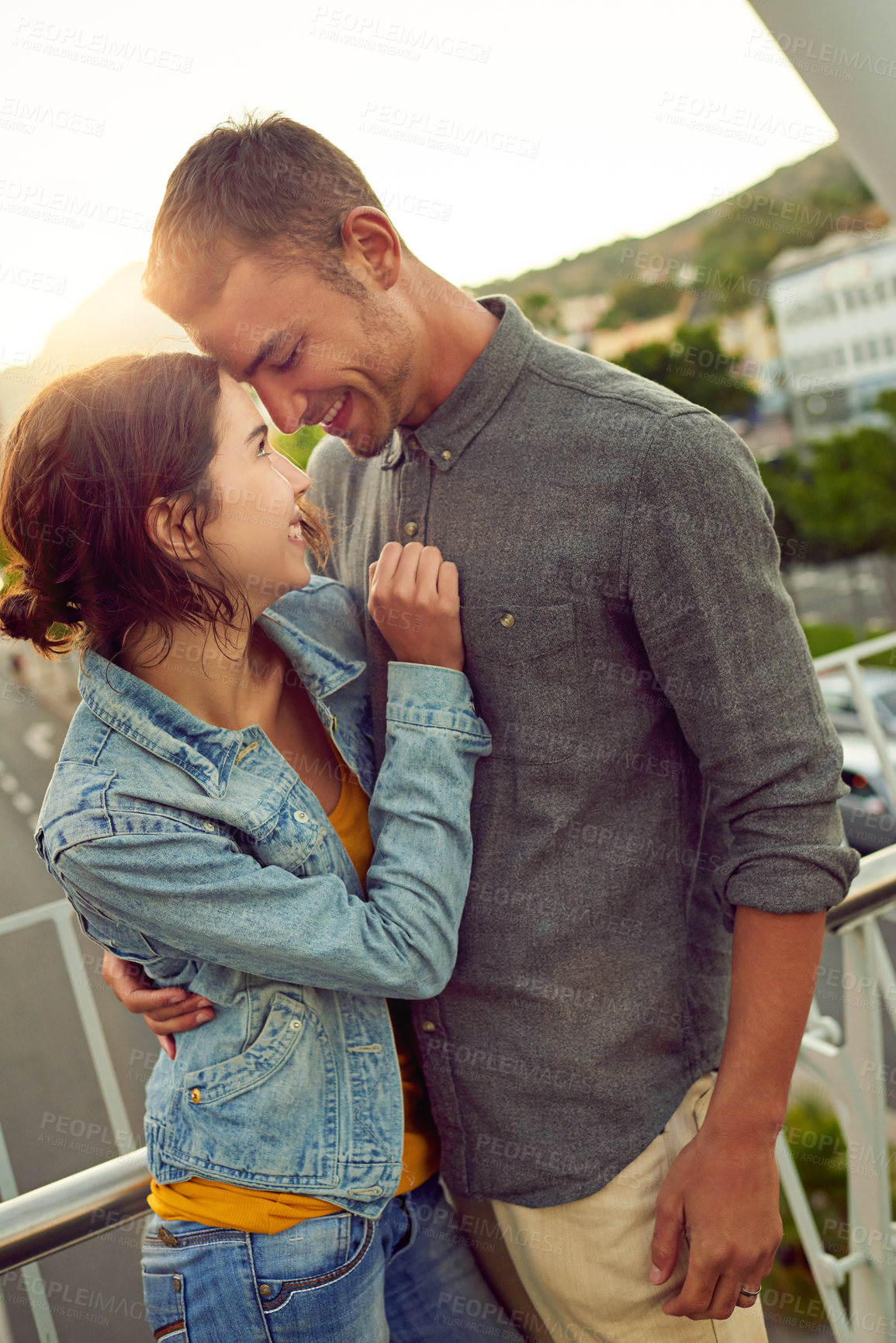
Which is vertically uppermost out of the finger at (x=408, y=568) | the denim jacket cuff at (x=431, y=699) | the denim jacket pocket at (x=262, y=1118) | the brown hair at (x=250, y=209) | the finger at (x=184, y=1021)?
the brown hair at (x=250, y=209)

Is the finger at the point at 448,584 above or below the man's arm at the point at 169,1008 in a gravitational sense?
above

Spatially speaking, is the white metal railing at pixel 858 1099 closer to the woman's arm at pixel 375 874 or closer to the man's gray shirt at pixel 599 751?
the man's gray shirt at pixel 599 751

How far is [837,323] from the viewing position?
24781 millimetres

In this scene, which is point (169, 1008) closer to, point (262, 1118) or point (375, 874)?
point (262, 1118)

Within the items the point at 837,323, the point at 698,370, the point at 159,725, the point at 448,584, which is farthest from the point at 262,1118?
the point at 837,323

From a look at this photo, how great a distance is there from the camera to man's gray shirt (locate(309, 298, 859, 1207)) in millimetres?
1038

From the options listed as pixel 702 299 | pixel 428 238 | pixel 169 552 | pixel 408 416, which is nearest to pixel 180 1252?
pixel 169 552

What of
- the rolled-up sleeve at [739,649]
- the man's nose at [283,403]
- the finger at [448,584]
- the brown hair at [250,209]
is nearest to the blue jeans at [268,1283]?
the rolled-up sleeve at [739,649]

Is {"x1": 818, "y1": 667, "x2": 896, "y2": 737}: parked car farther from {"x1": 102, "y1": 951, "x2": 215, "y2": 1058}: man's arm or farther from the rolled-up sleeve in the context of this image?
{"x1": 102, "y1": 951, "x2": 215, "y2": 1058}: man's arm

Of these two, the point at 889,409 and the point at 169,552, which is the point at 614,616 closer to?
the point at 169,552

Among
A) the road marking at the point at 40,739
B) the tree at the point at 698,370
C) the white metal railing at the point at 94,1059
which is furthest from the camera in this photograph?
the tree at the point at 698,370

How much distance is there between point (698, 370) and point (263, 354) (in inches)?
804

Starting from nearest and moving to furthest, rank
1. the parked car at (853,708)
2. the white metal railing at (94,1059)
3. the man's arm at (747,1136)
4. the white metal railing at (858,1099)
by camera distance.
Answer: the man's arm at (747,1136) → the white metal railing at (94,1059) → the white metal railing at (858,1099) → the parked car at (853,708)

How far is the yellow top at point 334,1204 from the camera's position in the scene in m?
1.05
